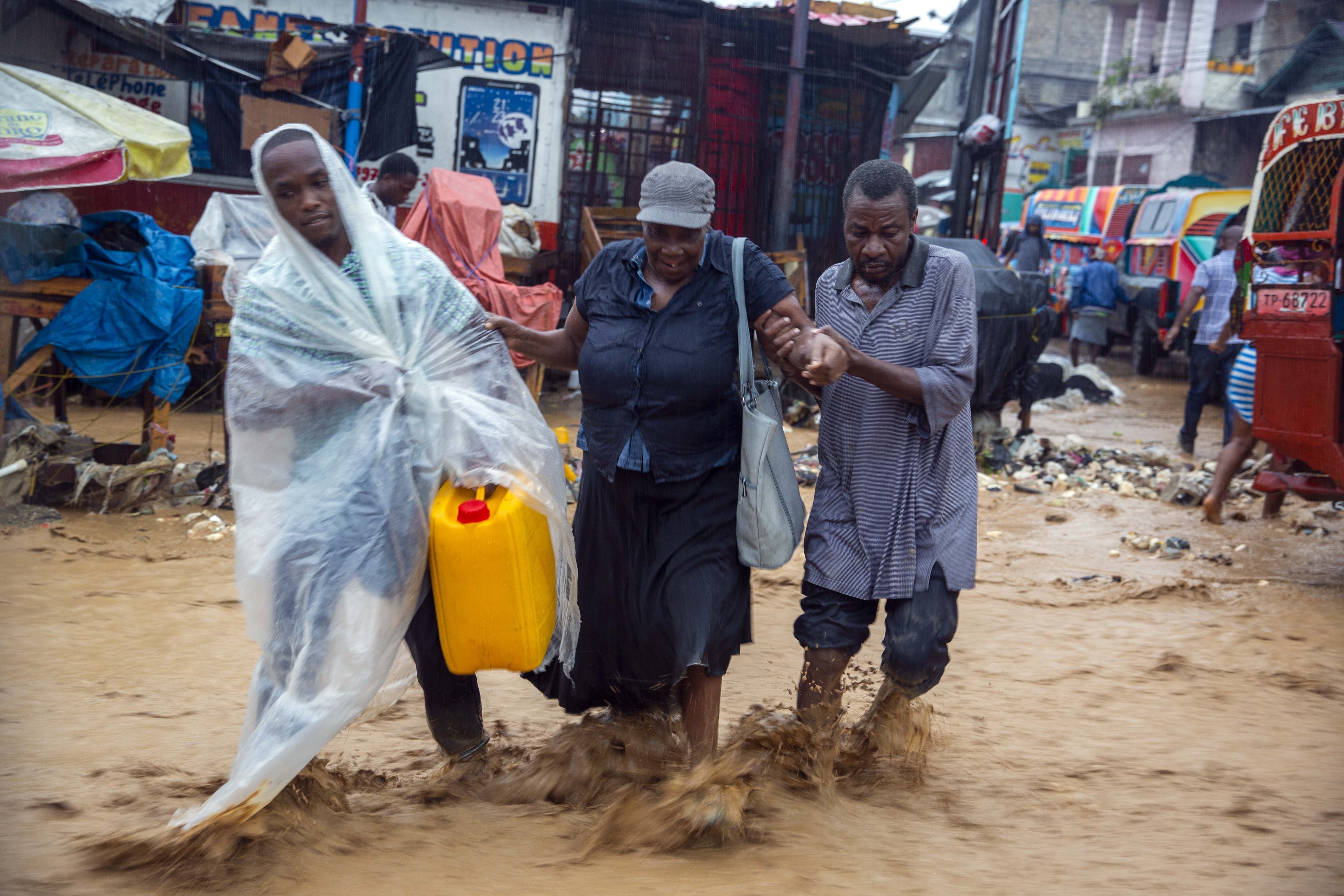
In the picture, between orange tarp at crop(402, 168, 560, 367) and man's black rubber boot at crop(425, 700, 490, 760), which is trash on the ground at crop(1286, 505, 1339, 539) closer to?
orange tarp at crop(402, 168, 560, 367)

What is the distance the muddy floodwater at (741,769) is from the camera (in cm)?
235

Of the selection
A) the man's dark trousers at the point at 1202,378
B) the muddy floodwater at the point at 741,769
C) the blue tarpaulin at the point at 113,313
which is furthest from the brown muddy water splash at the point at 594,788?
the man's dark trousers at the point at 1202,378

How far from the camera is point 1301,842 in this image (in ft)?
8.86

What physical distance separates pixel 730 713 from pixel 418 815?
1.33 meters

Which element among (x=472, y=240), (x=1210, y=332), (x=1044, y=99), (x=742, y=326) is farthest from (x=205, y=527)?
(x=1044, y=99)

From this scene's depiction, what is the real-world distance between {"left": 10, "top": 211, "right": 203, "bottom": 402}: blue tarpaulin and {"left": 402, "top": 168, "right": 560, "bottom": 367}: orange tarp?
65.8 inches

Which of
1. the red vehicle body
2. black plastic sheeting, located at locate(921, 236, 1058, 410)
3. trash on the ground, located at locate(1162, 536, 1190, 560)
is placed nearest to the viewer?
the red vehicle body

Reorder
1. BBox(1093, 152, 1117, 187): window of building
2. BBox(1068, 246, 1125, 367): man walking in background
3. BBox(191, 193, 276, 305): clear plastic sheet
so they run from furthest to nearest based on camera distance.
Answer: BBox(1093, 152, 1117, 187): window of building < BBox(1068, 246, 1125, 367): man walking in background < BBox(191, 193, 276, 305): clear plastic sheet

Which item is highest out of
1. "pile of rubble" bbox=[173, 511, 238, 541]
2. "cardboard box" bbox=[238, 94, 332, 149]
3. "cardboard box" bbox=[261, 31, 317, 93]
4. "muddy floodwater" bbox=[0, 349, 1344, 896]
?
"cardboard box" bbox=[261, 31, 317, 93]

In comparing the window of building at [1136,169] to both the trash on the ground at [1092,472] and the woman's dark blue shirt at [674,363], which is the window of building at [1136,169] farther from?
the woman's dark blue shirt at [674,363]

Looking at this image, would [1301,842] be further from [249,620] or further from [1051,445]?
[1051,445]

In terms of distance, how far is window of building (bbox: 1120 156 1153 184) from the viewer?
88.6 feet

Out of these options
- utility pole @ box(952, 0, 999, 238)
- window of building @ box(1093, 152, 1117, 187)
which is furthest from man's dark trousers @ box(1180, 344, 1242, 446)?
window of building @ box(1093, 152, 1117, 187)

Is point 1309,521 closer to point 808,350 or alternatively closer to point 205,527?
point 808,350
